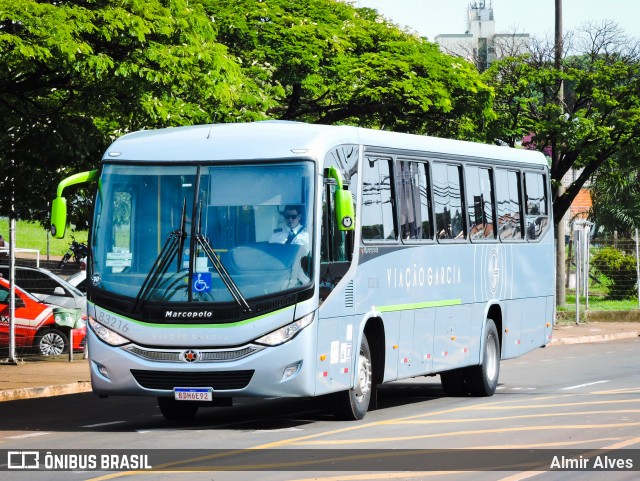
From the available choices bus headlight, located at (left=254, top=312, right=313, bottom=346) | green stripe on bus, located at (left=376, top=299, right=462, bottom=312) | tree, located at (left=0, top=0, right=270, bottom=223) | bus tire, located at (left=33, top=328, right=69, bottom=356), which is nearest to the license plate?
bus headlight, located at (left=254, top=312, right=313, bottom=346)

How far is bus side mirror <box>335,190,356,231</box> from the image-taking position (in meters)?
13.8

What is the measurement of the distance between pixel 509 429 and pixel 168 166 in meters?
4.47

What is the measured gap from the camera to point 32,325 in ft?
82.8

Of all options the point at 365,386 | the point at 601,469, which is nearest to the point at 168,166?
the point at 365,386

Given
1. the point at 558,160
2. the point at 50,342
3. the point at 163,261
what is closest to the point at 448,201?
the point at 163,261

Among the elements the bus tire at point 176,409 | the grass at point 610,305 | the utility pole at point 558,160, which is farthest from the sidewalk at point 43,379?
the grass at point 610,305

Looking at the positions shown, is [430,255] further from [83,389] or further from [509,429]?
[83,389]

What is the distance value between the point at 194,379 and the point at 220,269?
114 centimetres

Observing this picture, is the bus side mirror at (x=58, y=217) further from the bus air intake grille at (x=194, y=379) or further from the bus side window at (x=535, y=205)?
the bus side window at (x=535, y=205)

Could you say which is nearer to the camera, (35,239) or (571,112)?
(571,112)

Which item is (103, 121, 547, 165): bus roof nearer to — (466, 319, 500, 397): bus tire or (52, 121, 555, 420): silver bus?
(52, 121, 555, 420): silver bus

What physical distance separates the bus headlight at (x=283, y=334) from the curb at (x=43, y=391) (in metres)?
6.31

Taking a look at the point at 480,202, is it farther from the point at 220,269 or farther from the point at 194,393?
the point at 194,393

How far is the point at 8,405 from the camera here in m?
17.9
